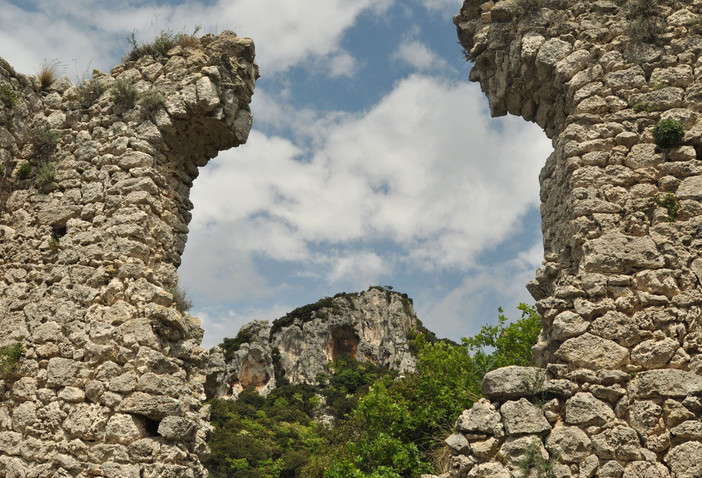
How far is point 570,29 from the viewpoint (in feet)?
20.4

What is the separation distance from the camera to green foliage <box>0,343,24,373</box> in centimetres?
577

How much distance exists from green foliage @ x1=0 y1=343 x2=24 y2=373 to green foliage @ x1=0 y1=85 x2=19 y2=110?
298cm

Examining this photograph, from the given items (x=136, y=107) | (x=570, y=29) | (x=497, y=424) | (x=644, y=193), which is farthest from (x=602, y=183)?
(x=136, y=107)

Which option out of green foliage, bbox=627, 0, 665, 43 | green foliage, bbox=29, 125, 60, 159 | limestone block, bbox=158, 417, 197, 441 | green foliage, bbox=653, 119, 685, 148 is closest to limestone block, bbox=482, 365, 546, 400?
green foliage, bbox=653, 119, 685, 148

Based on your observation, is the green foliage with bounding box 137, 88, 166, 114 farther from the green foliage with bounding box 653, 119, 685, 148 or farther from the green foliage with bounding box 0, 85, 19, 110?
the green foliage with bounding box 653, 119, 685, 148

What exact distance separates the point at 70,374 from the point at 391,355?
4817cm

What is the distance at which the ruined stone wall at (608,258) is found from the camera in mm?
4453

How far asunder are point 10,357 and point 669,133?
21.6 ft

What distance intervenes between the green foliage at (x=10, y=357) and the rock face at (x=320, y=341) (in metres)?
37.9

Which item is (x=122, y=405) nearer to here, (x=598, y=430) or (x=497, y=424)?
(x=497, y=424)

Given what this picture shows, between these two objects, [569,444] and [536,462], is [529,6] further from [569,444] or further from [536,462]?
[536,462]

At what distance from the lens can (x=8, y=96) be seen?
705 cm

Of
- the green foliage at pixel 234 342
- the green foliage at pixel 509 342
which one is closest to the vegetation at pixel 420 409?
the green foliage at pixel 509 342

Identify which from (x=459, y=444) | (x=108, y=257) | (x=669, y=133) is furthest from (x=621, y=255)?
(x=108, y=257)
